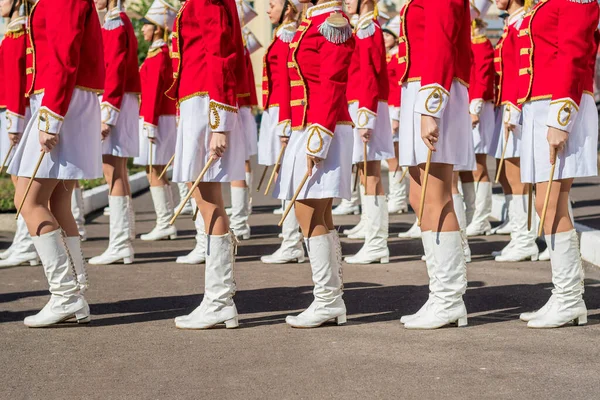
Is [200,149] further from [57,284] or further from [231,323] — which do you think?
[57,284]

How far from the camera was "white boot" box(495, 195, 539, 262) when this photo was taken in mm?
8719

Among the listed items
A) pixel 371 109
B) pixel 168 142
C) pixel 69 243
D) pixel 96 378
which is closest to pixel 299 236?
pixel 371 109

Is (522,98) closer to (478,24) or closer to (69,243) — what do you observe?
(69,243)

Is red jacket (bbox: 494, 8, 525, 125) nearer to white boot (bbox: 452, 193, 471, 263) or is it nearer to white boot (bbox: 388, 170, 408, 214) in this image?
white boot (bbox: 452, 193, 471, 263)

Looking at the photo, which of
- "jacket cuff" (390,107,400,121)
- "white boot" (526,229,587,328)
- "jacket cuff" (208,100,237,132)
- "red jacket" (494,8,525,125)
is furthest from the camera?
"jacket cuff" (390,107,400,121)

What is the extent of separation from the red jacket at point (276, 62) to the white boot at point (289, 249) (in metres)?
1.07

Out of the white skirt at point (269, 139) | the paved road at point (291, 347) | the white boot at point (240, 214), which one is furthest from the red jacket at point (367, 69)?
the white boot at point (240, 214)

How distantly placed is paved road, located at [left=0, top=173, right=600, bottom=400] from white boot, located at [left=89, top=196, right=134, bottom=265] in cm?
53

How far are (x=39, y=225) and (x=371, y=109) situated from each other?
314cm

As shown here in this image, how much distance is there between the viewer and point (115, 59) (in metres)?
8.47

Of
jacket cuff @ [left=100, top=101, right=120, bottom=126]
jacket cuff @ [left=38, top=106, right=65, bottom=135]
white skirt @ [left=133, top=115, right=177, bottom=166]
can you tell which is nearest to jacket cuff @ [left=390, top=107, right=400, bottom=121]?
white skirt @ [left=133, top=115, right=177, bottom=166]

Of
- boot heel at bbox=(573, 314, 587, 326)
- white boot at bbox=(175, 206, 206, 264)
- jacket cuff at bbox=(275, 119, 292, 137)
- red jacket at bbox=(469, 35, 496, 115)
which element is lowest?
boot heel at bbox=(573, 314, 587, 326)

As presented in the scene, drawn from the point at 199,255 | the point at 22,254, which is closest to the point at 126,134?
the point at 199,255

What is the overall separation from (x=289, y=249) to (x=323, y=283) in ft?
8.98
